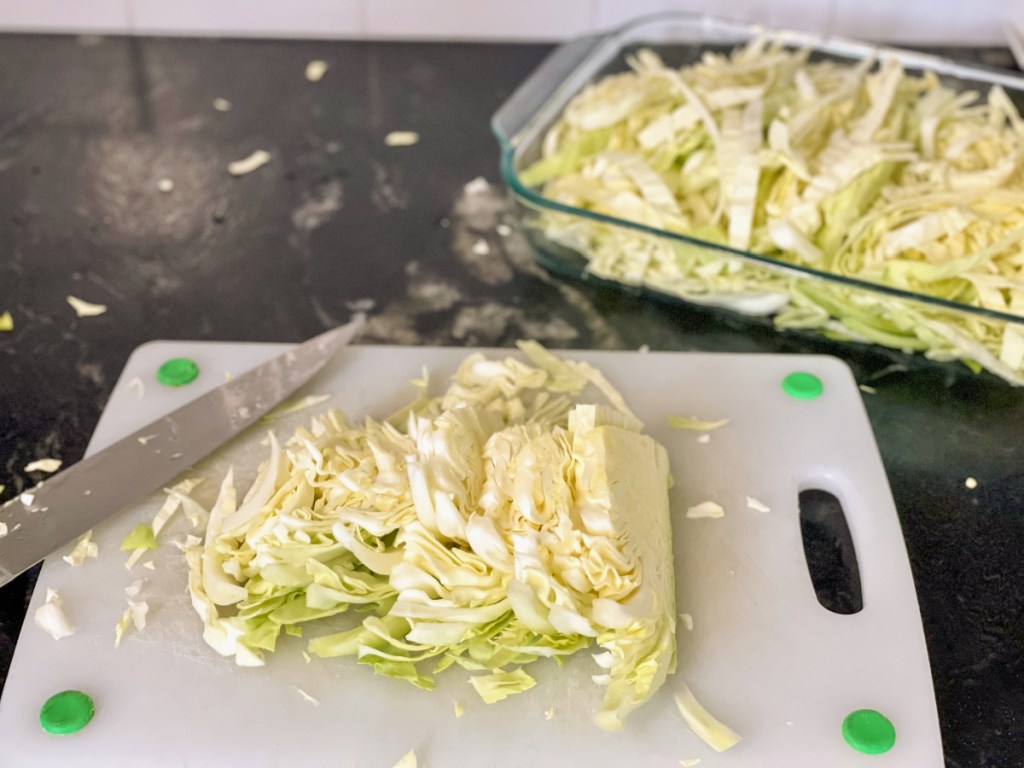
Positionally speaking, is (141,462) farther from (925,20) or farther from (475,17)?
(925,20)

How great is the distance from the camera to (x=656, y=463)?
115 cm

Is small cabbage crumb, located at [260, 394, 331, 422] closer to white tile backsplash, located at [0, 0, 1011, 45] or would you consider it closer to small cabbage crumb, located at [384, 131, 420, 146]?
small cabbage crumb, located at [384, 131, 420, 146]

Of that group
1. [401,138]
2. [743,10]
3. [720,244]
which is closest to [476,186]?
[401,138]

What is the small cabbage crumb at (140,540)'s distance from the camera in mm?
1112

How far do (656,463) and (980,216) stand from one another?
611 mm

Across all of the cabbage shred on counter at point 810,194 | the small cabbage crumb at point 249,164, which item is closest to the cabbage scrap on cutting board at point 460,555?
the cabbage shred on counter at point 810,194

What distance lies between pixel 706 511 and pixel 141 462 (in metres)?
0.64

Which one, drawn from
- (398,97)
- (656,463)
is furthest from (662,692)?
(398,97)

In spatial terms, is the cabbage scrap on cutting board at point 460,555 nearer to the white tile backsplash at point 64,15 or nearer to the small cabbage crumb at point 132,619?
the small cabbage crumb at point 132,619

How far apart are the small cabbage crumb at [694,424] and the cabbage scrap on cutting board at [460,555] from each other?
0.40 ft

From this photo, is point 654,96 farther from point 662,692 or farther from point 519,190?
point 662,692

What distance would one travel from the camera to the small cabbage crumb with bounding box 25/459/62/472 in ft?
4.28

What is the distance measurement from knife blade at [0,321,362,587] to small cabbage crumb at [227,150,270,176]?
2.09 feet

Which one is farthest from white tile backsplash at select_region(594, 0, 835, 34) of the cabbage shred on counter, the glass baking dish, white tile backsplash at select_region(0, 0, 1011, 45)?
the cabbage shred on counter
